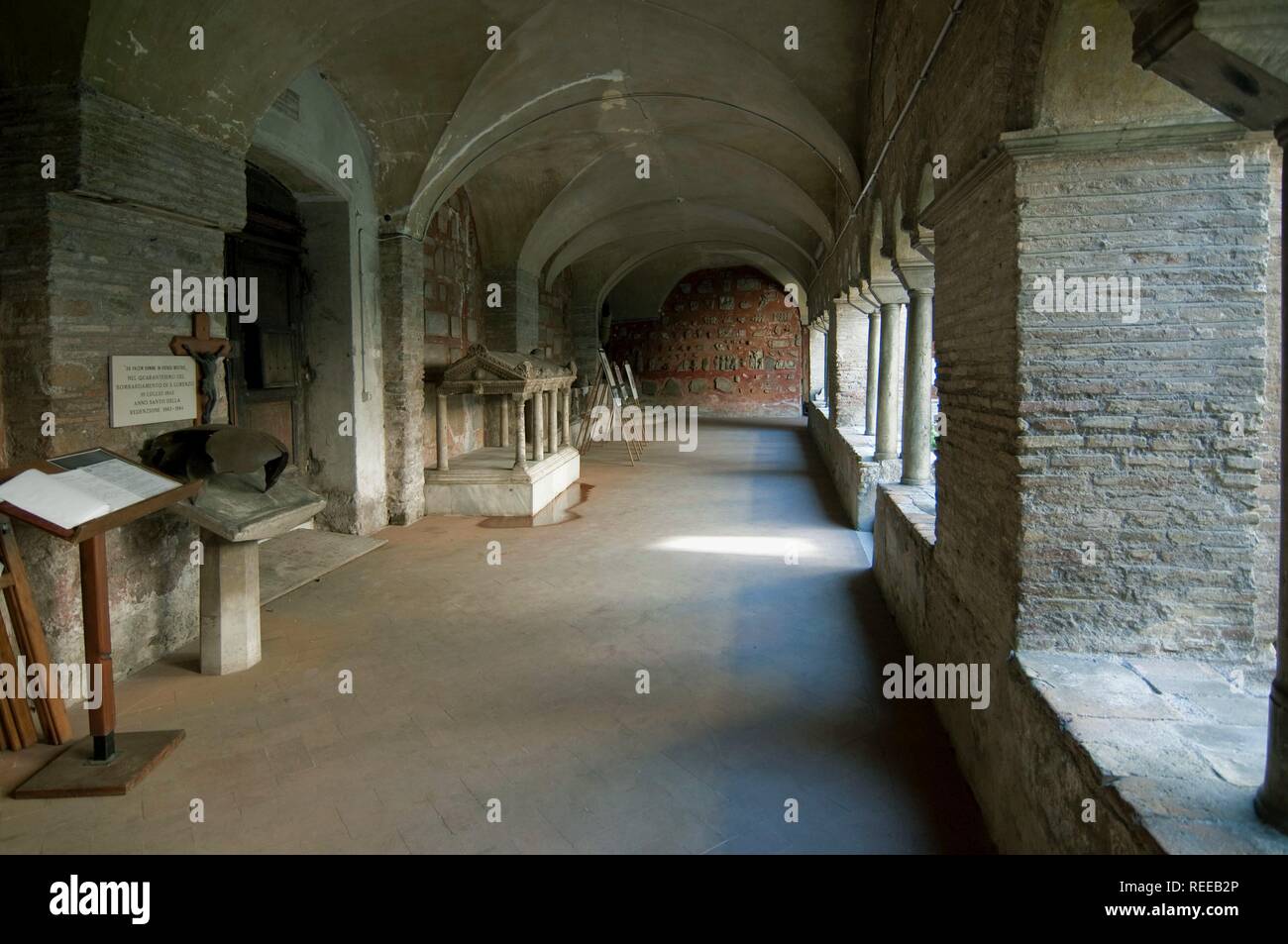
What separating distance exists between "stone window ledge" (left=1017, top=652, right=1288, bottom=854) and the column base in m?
0.04

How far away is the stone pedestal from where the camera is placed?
15.1ft

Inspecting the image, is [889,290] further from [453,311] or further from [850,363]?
[453,311]

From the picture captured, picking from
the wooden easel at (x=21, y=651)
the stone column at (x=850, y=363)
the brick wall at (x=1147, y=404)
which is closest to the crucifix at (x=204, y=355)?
the wooden easel at (x=21, y=651)

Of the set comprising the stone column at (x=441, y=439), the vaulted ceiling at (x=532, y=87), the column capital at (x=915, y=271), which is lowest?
the stone column at (x=441, y=439)

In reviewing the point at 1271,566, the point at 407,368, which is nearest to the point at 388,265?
the point at 407,368

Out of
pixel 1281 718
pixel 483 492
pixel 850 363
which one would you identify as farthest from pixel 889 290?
pixel 1281 718

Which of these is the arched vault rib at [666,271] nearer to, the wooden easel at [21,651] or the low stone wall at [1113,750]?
the wooden easel at [21,651]

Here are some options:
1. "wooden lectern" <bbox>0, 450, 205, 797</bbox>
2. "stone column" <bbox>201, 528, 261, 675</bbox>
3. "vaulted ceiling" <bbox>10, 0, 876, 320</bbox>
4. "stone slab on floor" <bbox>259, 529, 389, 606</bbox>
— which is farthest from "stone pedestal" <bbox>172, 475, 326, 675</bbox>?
"vaulted ceiling" <bbox>10, 0, 876, 320</bbox>

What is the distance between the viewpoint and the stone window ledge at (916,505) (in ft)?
16.7

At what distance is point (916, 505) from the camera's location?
19.9 feet

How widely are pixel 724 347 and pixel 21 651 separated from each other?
23.7 metres

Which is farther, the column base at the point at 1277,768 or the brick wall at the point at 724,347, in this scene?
the brick wall at the point at 724,347

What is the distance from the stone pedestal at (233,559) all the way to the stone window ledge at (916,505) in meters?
4.10

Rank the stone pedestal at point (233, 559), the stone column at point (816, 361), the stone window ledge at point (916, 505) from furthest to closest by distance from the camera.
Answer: the stone column at point (816, 361) → the stone window ledge at point (916, 505) → the stone pedestal at point (233, 559)
